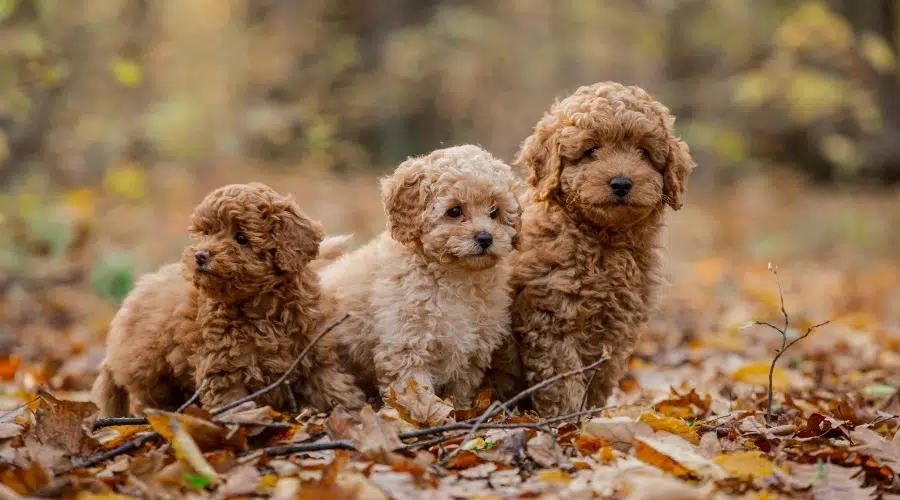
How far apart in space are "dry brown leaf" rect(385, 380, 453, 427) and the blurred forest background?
317 centimetres

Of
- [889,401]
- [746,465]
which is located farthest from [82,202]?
[746,465]

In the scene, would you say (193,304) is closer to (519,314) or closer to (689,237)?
(519,314)

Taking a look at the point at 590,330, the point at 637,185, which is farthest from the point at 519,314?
the point at 637,185

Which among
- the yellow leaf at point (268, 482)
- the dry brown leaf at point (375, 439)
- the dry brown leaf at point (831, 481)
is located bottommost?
the dry brown leaf at point (831, 481)

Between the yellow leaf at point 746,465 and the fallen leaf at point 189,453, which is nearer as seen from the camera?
the fallen leaf at point 189,453

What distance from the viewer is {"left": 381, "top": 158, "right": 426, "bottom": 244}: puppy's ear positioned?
4.48 metres

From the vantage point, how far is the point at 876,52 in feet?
42.4

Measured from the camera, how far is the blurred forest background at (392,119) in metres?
9.19

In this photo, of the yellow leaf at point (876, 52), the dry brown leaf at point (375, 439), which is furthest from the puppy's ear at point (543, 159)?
the yellow leaf at point (876, 52)

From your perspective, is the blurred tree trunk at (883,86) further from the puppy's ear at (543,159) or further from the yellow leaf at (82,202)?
the yellow leaf at (82,202)

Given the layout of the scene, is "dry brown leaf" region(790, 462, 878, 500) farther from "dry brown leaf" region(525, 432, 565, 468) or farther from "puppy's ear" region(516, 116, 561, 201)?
"puppy's ear" region(516, 116, 561, 201)

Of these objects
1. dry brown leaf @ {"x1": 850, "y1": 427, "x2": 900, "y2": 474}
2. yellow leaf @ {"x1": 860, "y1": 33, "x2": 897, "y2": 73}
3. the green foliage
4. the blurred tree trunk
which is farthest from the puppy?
the blurred tree trunk

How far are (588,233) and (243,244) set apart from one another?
178cm

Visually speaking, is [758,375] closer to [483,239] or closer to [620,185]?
[620,185]
